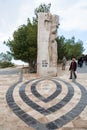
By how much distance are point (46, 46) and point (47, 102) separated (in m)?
7.06

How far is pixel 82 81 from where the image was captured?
15008mm

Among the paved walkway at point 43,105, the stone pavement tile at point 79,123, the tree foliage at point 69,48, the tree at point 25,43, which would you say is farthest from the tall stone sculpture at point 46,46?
the tree foliage at point 69,48

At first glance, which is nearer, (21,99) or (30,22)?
(21,99)

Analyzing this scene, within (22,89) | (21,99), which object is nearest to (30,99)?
(21,99)

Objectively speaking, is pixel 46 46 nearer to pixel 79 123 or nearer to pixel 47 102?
pixel 47 102

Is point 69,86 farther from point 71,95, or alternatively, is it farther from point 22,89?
point 22,89

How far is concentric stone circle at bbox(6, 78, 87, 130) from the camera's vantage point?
29.3 ft

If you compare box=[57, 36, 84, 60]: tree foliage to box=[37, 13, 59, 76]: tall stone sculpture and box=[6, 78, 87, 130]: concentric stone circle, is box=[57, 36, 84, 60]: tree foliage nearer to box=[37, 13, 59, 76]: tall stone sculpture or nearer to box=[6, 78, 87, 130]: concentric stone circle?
box=[37, 13, 59, 76]: tall stone sculpture

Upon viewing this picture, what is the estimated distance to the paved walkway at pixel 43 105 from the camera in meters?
8.59

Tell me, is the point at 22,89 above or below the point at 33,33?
below

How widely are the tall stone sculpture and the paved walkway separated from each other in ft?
9.12

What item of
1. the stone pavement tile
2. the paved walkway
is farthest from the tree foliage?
the stone pavement tile

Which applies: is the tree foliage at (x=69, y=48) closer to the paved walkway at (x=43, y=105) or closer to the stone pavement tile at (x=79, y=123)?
the paved walkway at (x=43, y=105)

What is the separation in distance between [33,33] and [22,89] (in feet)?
29.3
